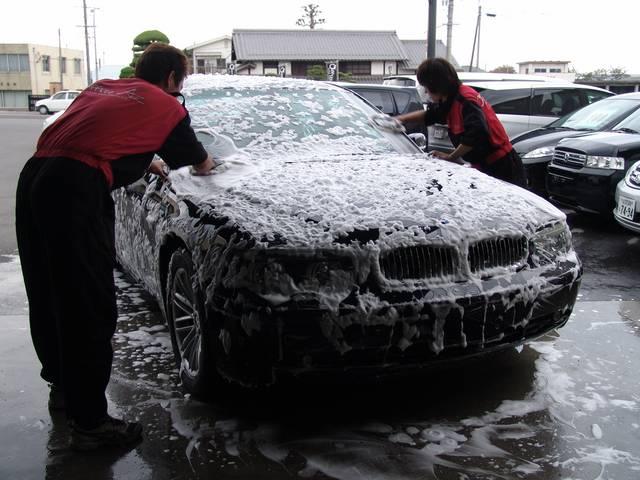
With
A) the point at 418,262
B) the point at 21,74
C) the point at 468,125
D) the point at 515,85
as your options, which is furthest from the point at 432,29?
the point at 21,74

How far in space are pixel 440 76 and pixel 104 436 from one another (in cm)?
321

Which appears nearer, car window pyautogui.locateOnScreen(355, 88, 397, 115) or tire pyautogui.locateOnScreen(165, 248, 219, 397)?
tire pyautogui.locateOnScreen(165, 248, 219, 397)

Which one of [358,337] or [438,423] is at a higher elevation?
[358,337]

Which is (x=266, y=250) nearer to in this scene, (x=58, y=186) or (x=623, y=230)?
(x=58, y=186)

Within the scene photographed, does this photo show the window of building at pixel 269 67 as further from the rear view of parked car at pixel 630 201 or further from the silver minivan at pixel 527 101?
the rear view of parked car at pixel 630 201

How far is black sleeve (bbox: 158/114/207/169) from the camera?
2.82 metres

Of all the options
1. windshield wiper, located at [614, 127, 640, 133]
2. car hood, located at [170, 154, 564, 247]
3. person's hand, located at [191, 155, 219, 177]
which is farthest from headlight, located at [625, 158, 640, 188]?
person's hand, located at [191, 155, 219, 177]

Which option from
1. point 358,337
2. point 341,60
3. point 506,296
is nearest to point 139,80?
point 358,337

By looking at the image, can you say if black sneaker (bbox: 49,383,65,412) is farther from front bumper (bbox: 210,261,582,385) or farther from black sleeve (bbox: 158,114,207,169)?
black sleeve (bbox: 158,114,207,169)

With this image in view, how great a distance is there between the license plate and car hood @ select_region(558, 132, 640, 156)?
114 centimetres

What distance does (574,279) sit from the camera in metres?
3.25

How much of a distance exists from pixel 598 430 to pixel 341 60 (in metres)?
43.7

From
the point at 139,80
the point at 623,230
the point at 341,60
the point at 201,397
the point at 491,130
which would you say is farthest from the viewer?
the point at 341,60

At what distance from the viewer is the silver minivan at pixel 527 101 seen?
10727 millimetres
